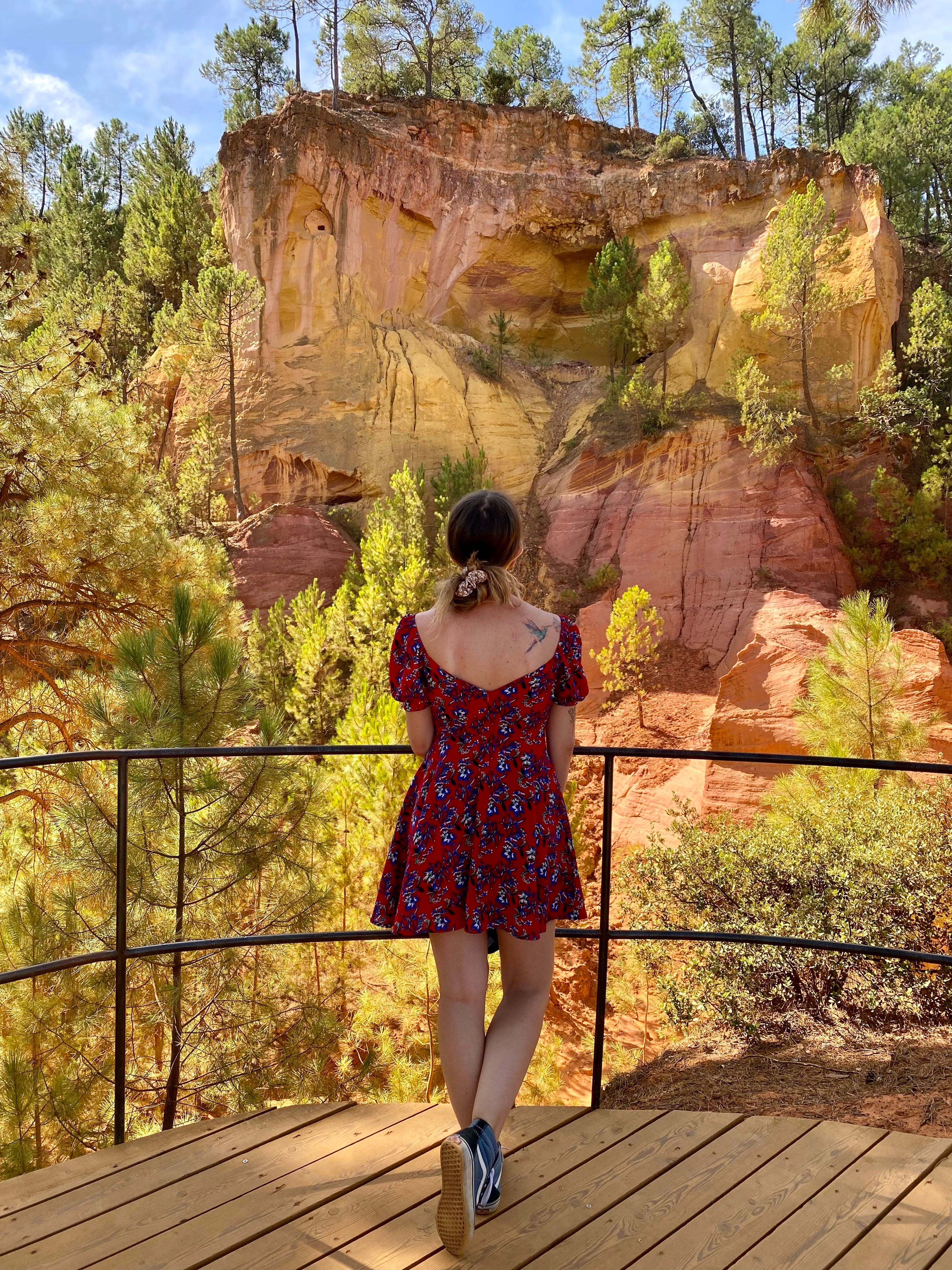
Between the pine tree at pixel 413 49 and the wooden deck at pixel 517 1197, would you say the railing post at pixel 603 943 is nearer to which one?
the wooden deck at pixel 517 1197

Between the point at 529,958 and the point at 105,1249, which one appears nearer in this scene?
the point at 105,1249

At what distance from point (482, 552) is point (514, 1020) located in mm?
943

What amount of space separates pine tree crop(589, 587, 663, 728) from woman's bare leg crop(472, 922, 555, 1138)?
48.3ft

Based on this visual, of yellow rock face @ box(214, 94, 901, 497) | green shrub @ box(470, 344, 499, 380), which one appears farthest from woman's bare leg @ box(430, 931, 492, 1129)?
green shrub @ box(470, 344, 499, 380)

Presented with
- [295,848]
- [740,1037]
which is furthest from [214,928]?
[740,1037]

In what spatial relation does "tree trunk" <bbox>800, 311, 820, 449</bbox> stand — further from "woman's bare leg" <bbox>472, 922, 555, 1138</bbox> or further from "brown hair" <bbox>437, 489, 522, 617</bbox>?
"woman's bare leg" <bbox>472, 922, 555, 1138</bbox>

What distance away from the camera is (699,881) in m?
7.89

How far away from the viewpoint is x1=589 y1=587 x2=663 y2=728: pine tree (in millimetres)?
16500

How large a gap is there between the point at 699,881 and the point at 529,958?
6550mm

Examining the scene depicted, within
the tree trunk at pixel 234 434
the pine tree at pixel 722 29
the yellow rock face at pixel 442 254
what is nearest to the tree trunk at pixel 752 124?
the pine tree at pixel 722 29

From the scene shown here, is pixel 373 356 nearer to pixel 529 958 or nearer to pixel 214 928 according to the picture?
pixel 214 928

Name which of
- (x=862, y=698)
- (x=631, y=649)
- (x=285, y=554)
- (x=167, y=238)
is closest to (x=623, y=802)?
(x=631, y=649)

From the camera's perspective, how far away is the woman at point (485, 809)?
174cm

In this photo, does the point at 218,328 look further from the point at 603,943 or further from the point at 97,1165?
the point at 97,1165
